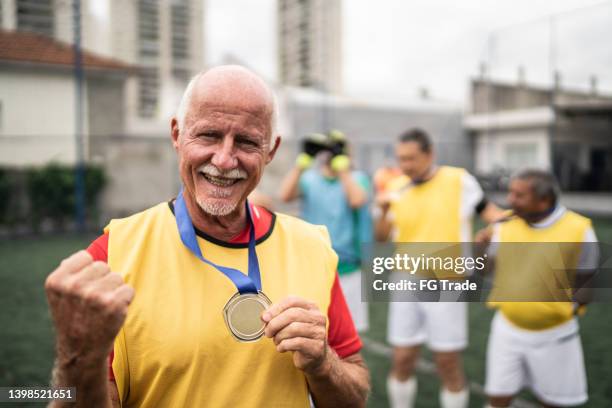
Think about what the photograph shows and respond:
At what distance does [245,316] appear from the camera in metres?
1.32

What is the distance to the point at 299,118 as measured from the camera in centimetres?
1870

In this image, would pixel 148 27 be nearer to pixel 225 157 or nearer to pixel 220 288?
pixel 225 157

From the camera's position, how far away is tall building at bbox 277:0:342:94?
27.2 meters

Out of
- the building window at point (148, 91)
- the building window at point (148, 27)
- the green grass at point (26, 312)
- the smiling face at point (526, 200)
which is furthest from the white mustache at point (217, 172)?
the building window at point (148, 91)

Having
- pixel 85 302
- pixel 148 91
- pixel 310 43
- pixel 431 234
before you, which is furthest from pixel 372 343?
pixel 310 43

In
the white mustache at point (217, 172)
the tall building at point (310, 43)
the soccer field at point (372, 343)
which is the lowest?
the soccer field at point (372, 343)

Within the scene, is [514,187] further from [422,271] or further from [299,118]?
[299,118]

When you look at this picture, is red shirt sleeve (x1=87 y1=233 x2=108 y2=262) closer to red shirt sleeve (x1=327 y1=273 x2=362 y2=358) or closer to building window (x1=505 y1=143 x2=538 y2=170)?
red shirt sleeve (x1=327 y1=273 x2=362 y2=358)

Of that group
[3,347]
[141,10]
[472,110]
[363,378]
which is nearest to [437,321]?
[363,378]

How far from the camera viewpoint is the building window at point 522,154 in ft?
62.3

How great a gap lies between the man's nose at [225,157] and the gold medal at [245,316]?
13.6 inches

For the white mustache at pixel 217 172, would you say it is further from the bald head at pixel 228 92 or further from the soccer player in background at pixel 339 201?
the soccer player in background at pixel 339 201

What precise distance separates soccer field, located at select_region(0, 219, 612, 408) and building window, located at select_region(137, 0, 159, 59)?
41.1 feet

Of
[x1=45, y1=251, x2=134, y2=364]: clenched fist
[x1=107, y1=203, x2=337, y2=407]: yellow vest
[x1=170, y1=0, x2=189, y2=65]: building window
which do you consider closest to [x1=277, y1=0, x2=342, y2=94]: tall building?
[x1=170, y1=0, x2=189, y2=65]: building window
